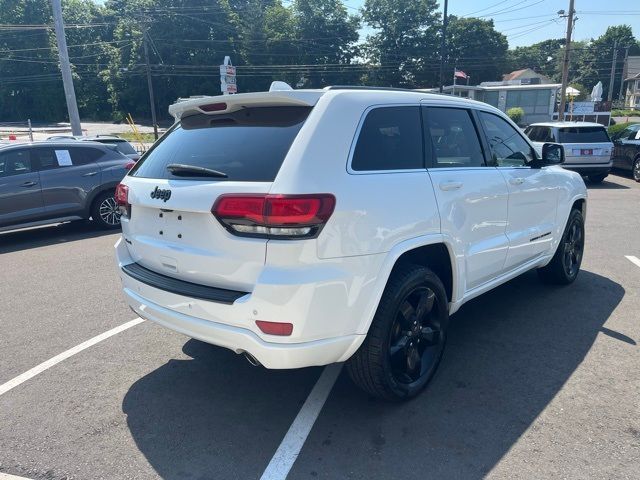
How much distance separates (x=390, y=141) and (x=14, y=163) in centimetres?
745

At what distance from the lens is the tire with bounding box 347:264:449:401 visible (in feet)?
9.52

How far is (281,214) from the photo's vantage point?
2484 mm

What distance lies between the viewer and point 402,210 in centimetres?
290

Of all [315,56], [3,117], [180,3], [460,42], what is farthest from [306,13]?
[3,117]

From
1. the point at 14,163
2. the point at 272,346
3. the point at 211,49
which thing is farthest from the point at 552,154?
the point at 211,49

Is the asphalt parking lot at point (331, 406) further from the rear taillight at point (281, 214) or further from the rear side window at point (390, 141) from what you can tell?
the rear side window at point (390, 141)

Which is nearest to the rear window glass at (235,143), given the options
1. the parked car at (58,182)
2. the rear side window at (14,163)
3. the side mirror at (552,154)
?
the side mirror at (552,154)

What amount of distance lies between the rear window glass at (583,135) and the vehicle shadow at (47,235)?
11.7m

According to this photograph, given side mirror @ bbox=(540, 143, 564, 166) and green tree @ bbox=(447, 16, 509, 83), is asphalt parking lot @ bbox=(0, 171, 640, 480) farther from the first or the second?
green tree @ bbox=(447, 16, 509, 83)

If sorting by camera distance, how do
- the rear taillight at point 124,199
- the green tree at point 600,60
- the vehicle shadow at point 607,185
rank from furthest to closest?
the green tree at point 600,60, the vehicle shadow at point 607,185, the rear taillight at point 124,199

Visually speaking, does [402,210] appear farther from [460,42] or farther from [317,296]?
[460,42]

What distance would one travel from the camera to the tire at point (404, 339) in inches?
114

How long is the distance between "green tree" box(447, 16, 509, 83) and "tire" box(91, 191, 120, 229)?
3328 inches

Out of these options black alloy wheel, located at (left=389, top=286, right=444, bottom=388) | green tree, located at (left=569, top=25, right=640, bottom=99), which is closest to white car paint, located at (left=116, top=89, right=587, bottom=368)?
black alloy wheel, located at (left=389, top=286, right=444, bottom=388)
